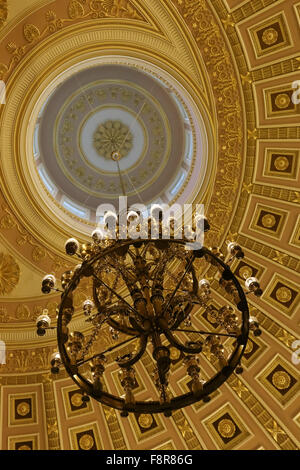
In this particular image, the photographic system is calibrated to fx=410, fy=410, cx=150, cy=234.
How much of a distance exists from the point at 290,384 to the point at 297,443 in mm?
1221

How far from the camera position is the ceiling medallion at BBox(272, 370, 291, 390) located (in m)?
9.48

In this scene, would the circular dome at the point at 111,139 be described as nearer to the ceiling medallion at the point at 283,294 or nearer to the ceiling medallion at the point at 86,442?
the ceiling medallion at the point at 283,294

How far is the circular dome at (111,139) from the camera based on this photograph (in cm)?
1145

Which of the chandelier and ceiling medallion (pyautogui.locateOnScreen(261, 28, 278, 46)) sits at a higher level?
ceiling medallion (pyautogui.locateOnScreen(261, 28, 278, 46))

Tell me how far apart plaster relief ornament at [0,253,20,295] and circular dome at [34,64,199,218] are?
7.93 feet

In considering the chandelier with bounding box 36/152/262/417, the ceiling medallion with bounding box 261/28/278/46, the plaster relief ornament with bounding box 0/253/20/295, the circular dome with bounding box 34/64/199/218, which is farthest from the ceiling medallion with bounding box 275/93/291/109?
the plaster relief ornament with bounding box 0/253/20/295

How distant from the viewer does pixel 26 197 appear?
9875mm

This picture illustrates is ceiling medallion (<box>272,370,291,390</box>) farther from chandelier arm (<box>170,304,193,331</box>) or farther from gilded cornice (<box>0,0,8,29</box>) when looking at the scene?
gilded cornice (<box>0,0,8,29</box>)

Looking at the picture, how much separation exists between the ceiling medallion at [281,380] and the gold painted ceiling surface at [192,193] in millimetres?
31

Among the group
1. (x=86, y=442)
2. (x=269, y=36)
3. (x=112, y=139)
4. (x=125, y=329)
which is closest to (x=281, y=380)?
(x=86, y=442)

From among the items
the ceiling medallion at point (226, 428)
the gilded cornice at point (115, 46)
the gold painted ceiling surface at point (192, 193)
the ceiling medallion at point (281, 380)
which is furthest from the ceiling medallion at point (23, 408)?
the gilded cornice at point (115, 46)

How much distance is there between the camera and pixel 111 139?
41.1 ft
